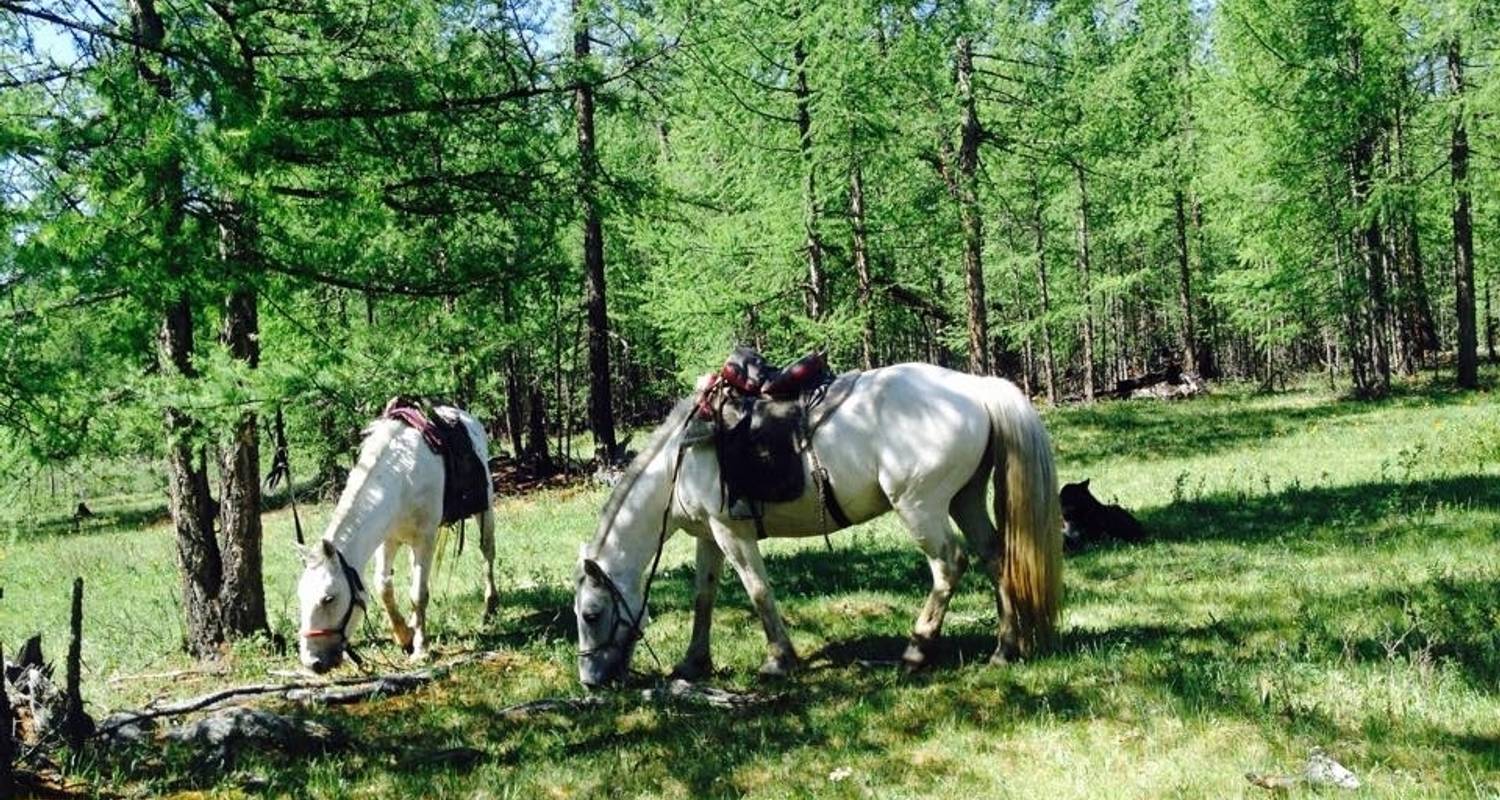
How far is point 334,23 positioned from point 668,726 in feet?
20.9

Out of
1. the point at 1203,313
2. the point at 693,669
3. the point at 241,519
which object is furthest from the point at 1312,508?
the point at 1203,313

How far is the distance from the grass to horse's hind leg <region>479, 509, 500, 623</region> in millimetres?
260

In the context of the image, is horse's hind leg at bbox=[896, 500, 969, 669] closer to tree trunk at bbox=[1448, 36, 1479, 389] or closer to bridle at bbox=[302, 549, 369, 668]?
bridle at bbox=[302, 549, 369, 668]

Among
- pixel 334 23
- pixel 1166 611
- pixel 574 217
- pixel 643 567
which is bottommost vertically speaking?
pixel 1166 611

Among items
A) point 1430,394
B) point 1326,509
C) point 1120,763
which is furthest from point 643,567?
point 1430,394

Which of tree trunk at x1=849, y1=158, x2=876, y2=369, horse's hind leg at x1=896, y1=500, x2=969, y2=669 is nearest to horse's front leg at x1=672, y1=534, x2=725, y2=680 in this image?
horse's hind leg at x1=896, y1=500, x2=969, y2=669

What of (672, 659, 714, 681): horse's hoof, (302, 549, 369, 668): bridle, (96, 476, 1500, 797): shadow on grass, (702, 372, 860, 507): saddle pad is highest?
(702, 372, 860, 507): saddle pad

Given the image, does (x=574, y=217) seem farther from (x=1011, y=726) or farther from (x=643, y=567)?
(x=1011, y=726)

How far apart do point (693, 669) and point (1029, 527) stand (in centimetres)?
254

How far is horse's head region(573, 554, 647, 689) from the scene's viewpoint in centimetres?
673

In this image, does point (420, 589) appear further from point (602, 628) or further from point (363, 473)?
point (602, 628)

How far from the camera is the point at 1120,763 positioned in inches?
166

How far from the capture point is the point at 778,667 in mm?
6746

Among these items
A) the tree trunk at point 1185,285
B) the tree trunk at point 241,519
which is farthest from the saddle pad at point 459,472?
the tree trunk at point 1185,285
